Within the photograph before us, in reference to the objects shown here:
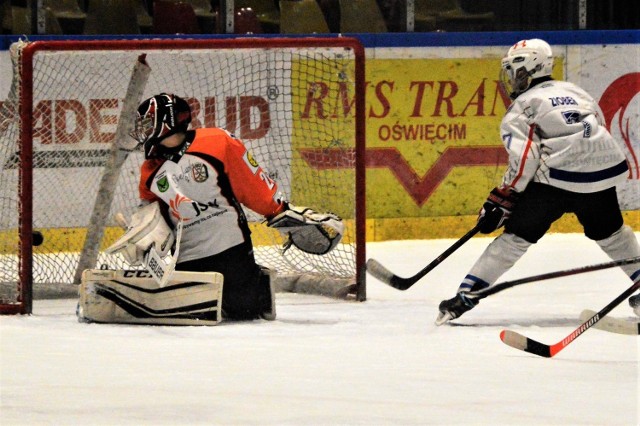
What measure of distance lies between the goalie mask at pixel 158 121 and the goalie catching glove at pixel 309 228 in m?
0.48

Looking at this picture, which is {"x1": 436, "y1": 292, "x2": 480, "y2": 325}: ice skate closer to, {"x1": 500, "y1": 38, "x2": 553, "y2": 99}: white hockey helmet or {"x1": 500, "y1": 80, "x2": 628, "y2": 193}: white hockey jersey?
{"x1": 500, "y1": 80, "x2": 628, "y2": 193}: white hockey jersey

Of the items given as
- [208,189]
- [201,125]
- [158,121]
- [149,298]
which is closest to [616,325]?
[208,189]

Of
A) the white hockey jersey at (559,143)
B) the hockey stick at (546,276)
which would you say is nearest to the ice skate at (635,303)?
the hockey stick at (546,276)

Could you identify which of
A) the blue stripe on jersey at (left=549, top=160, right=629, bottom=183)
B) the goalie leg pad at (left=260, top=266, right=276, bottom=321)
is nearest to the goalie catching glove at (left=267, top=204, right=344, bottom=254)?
the goalie leg pad at (left=260, top=266, right=276, bottom=321)

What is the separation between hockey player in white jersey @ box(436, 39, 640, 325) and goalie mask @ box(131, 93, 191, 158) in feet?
3.64

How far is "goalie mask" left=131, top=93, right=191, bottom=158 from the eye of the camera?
493 cm

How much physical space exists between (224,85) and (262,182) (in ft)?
6.75

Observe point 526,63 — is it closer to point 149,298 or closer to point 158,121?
point 158,121

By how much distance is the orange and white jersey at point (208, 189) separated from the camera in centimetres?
A: 494

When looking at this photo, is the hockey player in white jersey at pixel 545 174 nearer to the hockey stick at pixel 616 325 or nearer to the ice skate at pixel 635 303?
the ice skate at pixel 635 303

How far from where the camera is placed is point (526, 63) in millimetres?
4957

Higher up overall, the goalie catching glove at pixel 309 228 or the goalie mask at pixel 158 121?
the goalie mask at pixel 158 121

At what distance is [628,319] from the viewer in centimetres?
508

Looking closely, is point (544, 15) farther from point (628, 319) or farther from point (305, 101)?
point (628, 319)
